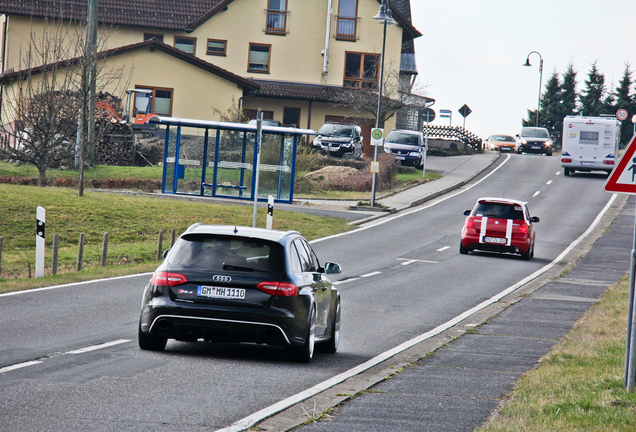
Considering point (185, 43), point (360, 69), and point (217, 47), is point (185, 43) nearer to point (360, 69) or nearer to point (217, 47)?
point (217, 47)

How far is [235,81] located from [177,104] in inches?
140

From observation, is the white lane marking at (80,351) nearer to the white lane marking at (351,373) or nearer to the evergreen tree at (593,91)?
the white lane marking at (351,373)

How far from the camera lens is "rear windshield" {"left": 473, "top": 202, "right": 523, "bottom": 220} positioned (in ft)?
85.3

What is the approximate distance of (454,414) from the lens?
7.53 m

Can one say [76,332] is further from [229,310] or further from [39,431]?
[39,431]

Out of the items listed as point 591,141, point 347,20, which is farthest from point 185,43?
point 591,141

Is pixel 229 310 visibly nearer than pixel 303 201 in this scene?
A: Yes

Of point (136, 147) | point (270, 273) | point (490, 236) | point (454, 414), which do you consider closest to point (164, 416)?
point (454, 414)

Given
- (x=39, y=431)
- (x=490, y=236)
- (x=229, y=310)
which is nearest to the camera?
(x=39, y=431)

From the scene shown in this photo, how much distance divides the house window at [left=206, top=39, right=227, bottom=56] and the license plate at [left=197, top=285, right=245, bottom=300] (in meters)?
55.0

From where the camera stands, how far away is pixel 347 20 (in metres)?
64.1

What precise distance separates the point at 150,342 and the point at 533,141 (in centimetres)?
A: 6257

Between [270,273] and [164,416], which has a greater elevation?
[270,273]

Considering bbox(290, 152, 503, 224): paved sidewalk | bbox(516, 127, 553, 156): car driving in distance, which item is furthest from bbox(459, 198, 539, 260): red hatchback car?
→ bbox(516, 127, 553, 156): car driving in distance
